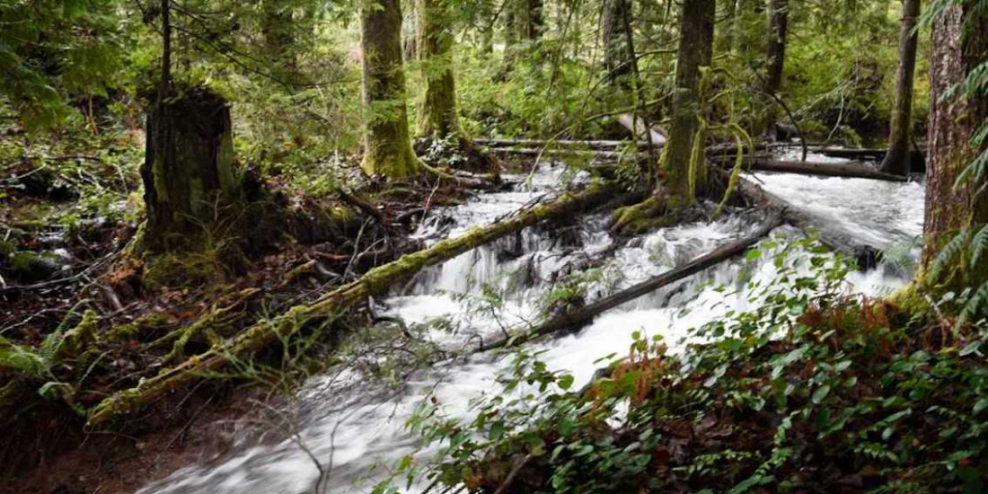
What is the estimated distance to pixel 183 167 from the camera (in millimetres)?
6660

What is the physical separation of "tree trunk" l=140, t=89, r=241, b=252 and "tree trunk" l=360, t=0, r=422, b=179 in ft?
8.02

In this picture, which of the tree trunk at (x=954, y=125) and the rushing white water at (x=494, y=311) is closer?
the tree trunk at (x=954, y=125)

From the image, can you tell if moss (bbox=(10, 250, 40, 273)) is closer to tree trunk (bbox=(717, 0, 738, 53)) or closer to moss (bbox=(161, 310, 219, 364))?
moss (bbox=(161, 310, 219, 364))

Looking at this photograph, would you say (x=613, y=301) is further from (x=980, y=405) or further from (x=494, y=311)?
(x=980, y=405)

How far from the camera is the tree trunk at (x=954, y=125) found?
353 cm

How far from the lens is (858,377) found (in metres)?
3.39

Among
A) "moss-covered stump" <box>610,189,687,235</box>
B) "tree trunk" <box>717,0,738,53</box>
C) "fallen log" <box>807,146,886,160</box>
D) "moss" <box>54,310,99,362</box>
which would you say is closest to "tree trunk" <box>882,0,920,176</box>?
"fallen log" <box>807,146,886,160</box>

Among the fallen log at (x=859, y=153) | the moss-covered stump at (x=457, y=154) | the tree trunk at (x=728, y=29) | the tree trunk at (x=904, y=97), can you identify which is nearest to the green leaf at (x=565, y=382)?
the tree trunk at (x=728, y=29)

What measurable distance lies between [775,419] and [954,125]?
196 cm

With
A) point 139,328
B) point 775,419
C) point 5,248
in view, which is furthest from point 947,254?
point 5,248

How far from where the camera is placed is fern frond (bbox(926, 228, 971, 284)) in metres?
3.07

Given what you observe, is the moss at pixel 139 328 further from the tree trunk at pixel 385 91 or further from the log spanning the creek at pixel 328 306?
the tree trunk at pixel 385 91

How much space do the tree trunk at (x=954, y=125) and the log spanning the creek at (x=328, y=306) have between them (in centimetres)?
397

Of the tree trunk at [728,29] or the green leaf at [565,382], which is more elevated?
the tree trunk at [728,29]
